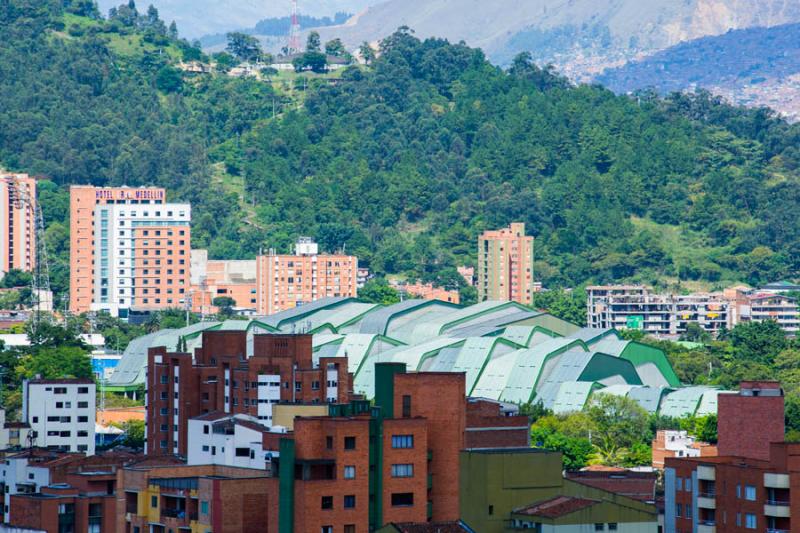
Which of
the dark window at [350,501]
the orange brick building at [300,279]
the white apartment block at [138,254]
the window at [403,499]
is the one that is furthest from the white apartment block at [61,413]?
the orange brick building at [300,279]

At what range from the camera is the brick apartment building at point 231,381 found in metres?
76.2

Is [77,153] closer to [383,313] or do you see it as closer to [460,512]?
[383,313]

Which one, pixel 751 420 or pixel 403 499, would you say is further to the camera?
pixel 751 420

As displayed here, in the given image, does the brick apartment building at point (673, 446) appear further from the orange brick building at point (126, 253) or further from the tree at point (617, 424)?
the orange brick building at point (126, 253)

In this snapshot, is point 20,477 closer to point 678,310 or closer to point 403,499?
point 403,499

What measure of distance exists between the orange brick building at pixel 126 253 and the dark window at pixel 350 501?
123679 mm

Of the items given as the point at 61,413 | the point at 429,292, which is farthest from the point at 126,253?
the point at 61,413

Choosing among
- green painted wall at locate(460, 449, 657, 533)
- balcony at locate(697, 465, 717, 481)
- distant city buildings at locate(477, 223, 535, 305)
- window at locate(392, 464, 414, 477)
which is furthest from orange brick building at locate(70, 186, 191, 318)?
window at locate(392, 464, 414, 477)

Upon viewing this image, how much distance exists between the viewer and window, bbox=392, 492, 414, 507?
48.2 meters

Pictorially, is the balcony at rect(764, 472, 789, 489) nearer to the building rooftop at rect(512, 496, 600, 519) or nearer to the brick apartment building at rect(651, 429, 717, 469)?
the building rooftop at rect(512, 496, 600, 519)

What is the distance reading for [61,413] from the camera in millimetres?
81812

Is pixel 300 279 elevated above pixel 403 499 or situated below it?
above

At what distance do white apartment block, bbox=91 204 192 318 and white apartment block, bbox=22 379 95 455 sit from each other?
291ft

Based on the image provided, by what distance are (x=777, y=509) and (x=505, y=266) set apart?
133 metres
